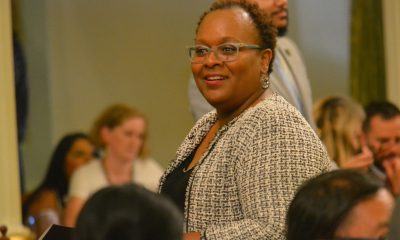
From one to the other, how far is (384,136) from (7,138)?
5.73ft

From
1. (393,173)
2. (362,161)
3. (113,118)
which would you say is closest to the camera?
(362,161)

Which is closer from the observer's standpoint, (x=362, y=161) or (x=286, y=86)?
(x=286, y=86)

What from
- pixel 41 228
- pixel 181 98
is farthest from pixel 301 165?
pixel 181 98

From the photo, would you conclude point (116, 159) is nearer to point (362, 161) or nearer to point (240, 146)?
point (362, 161)

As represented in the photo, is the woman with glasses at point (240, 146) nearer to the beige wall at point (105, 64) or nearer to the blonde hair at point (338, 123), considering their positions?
the blonde hair at point (338, 123)

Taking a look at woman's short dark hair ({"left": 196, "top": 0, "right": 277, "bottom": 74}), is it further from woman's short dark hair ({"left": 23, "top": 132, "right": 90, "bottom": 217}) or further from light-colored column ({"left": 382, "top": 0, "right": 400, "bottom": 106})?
light-colored column ({"left": 382, "top": 0, "right": 400, "bottom": 106})

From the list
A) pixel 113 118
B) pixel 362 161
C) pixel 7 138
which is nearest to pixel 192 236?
pixel 362 161

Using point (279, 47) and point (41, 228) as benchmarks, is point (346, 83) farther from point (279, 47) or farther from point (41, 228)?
point (279, 47)

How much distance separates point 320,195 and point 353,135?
9.42 feet

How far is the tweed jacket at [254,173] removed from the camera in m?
2.82

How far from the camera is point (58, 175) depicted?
6188mm

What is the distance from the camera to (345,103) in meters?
5.26

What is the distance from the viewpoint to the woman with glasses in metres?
2.83

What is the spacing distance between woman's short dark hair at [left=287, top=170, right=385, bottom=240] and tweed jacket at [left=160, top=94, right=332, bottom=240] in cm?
50
